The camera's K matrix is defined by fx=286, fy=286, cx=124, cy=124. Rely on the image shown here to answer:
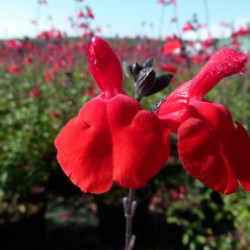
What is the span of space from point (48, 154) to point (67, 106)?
0.56 m

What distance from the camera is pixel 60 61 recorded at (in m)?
4.43

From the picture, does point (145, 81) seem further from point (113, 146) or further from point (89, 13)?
point (89, 13)

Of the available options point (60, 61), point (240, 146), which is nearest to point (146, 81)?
point (240, 146)

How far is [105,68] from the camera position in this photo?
0.77 metres

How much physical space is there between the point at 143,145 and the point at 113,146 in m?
0.07

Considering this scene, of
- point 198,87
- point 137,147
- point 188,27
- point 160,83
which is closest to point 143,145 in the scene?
point 137,147

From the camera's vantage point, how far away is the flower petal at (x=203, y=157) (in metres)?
0.54

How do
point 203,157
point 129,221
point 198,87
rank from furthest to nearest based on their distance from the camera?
1. point 129,221
2. point 198,87
3. point 203,157

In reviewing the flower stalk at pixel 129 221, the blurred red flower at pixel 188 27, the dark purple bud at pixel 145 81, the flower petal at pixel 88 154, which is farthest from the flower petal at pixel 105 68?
the blurred red flower at pixel 188 27

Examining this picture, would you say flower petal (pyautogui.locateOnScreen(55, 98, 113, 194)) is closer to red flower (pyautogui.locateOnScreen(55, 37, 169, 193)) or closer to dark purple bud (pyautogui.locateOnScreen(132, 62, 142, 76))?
red flower (pyautogui.locateOnScreen(55, 37, 169, 193))

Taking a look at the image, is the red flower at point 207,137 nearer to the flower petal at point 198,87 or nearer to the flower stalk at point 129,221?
the flower petal at point 198,87

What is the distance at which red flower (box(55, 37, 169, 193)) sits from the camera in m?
0.54

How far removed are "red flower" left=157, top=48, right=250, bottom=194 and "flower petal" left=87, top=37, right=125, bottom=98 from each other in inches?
5.6

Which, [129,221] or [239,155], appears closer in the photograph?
[239,155]
